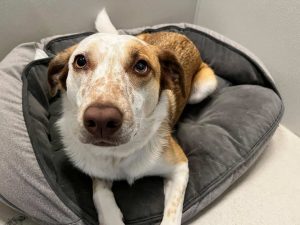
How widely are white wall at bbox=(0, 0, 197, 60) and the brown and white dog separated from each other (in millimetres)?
825

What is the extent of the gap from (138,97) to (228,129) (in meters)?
0.82

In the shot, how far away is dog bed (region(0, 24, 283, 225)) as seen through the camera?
1.48 m

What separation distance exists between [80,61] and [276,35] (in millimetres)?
1449

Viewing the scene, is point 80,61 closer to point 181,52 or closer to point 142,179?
point 142,179

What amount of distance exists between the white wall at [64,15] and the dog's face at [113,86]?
84 centimetres

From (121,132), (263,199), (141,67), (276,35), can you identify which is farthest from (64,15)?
(263,199)

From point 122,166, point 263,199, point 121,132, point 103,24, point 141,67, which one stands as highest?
point 141,67

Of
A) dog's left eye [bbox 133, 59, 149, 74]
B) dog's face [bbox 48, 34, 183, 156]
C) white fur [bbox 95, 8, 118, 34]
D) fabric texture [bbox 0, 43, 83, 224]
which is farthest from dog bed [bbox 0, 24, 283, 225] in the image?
dog's left eye [bbox 133, 59, 149, 74]

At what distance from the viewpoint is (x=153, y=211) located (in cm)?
153

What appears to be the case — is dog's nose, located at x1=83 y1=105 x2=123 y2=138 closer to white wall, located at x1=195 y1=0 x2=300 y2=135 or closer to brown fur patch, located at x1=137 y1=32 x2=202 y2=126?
brown fur patch, located at x1=137 y1=32 x2=202 y2=126

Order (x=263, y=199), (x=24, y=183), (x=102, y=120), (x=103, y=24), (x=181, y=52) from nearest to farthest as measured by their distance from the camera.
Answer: (x=102, y=120) → (x=24, y=183) → (x=263, y=199) → (x=181, y=52) → (x=103, y=24)

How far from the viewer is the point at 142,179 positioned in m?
1.65

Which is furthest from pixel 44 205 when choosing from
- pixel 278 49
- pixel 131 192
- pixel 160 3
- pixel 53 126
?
pixel 160 3

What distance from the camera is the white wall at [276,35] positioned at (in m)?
2.14
